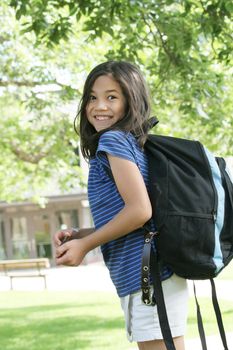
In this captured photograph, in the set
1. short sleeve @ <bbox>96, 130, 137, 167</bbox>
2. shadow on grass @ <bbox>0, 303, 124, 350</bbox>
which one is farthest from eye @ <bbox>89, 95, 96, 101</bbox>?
shadow on grass @ <bbox>0, 303, 124, 350</bbox>

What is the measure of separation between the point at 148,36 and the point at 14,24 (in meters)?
8.18

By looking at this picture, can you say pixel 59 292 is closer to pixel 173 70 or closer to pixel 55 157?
pixel 55 157

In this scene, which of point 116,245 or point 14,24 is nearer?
point 116,245

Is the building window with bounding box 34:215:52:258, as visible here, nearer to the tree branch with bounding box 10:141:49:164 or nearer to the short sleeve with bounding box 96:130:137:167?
the tree branch with bounding box 10:141:49:164

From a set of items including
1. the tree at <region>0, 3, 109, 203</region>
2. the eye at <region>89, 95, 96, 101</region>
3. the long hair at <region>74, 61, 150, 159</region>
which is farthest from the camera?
the tree at <region>0, 3, 109, 203</region>

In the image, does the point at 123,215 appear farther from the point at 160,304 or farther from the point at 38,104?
the point at 38,104

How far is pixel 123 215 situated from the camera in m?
2.47

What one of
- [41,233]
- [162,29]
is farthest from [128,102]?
[41,233]

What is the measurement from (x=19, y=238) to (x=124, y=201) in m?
34.5

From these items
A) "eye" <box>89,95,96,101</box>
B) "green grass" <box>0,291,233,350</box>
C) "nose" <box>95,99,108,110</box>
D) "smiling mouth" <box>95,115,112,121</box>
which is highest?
"eye" <box>89,95,96,101</box>

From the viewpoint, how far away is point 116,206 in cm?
258

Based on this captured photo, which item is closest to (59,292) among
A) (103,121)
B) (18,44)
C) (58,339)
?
(18,44)

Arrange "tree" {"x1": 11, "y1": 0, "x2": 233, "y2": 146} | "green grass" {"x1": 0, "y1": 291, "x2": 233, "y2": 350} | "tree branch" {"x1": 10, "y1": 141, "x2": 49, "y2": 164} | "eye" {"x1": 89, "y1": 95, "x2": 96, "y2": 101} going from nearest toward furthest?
"eye" {"x1": 89, "y1": 95, "x2": 96, "y2": 101} → "tree" {"x1": 11, "y1": 0, "x2": 233, "y2": 146} → "green grass" {"x1": 0, "y1": 291, "x2": 233, "y2": 350} → "tree branch" {"x1": 10, "y1": 141, "x2": 49, "y2": 164}

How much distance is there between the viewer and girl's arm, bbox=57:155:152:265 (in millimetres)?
Answer: 2463
